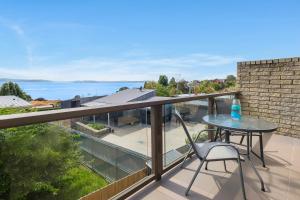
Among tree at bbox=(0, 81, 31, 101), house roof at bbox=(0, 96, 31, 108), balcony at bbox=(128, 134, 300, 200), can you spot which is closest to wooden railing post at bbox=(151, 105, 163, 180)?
balcony at bbox=(128, 134, 300, 200)

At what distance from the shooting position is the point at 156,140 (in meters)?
2.46

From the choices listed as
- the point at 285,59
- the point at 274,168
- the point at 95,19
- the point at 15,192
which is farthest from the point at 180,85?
the point at 15,192

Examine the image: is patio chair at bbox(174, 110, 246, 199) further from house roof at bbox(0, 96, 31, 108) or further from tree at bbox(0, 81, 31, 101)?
tree at bbox(0, 81, 31, 101)

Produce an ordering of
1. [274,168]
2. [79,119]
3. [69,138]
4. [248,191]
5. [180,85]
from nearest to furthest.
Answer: [79,119] < [69,138] < [248,191] < [274,168] < [180,85]

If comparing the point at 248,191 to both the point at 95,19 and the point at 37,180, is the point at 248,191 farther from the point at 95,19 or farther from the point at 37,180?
the point at 95,19

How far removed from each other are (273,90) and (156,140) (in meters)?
3.76

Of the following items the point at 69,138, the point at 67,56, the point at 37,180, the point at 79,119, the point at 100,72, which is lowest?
the point at 37,180

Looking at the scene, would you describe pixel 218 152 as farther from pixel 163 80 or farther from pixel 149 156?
pixel 163 80

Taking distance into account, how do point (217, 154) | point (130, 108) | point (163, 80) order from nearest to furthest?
point (130, 108) < point (217, 154) < point (163, 80)

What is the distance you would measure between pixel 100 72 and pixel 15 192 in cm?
4528

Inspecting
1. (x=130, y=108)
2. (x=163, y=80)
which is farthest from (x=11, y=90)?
(x=130, y=108)

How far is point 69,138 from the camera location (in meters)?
1.95

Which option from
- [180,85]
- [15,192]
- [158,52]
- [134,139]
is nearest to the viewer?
[15,192]

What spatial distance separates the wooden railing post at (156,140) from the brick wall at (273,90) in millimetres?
3563
